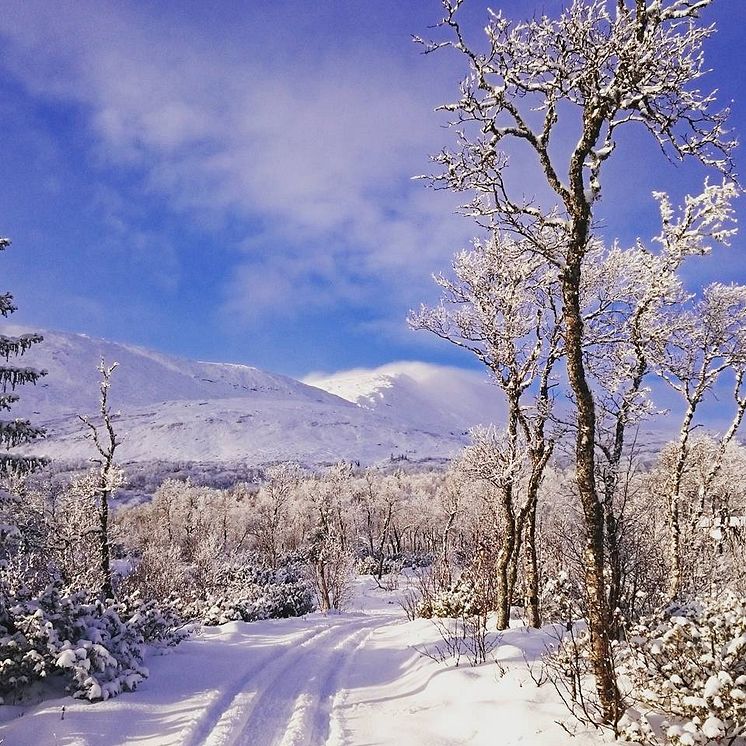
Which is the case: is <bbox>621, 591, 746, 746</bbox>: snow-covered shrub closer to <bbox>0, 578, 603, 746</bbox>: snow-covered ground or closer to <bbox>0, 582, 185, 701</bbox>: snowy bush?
<bbox>0, 578, 603, 746</bbox>: snow-covered ground

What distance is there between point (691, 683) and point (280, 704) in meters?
5.93

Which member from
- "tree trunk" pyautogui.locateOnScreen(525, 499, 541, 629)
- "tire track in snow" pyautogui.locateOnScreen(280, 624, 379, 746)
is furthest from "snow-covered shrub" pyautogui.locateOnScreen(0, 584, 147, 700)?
"tree trunk" pyautogui.locateOnScreen(525, 499, 541, 629)

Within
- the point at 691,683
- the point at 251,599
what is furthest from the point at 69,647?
the point at 251,599

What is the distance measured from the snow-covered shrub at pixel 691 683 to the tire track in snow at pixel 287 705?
415 centimetres

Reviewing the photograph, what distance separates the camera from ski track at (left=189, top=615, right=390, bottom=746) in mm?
7148

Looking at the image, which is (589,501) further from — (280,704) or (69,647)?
(69,647)

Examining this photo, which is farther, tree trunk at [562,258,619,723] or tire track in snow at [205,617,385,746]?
tire track in snow at [205,617,385,746]

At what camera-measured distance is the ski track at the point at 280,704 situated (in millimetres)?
7148

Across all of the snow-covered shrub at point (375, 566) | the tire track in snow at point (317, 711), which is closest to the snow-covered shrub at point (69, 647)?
the tire track in snow at point (317, 711)

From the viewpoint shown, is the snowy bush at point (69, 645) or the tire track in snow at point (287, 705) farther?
the snowy bush at point (69, 645)

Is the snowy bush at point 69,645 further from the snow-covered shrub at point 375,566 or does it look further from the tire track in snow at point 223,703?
the snow-covered shrub at point 375,566

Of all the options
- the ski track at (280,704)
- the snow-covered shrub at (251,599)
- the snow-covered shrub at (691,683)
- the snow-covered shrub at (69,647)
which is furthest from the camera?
the snow-covered shrub at (251,599)

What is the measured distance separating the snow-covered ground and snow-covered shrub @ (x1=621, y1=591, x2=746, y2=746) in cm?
75

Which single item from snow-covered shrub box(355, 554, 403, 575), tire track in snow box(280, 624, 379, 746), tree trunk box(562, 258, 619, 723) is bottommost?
snow-covered shrub box(355, 554, 403, 575)
